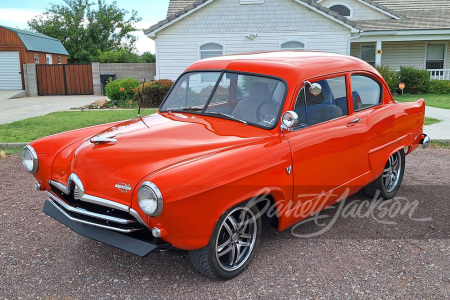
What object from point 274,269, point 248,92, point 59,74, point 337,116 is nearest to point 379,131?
point 337,116

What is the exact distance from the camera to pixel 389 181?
5.27m

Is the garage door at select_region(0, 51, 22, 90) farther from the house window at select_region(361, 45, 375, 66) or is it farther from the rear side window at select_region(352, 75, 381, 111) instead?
the rear side window at select_region(352, 75, 381, 111)

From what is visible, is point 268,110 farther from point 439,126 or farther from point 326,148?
point 439,126

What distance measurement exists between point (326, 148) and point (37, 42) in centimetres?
2735

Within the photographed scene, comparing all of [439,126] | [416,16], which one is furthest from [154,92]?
[416,16]

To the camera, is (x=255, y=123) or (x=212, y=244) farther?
(x=255, y=123)

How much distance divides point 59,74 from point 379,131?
2282 cm

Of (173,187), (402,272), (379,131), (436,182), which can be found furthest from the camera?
(436,182)

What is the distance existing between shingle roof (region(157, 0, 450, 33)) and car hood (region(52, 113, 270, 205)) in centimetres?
1510

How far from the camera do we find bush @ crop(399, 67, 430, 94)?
63.4 ft

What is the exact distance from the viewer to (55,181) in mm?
3727

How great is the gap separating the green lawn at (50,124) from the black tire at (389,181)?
272 inches

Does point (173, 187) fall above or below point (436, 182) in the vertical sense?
above

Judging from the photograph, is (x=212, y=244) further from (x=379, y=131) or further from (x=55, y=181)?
(x=379, y=131)
